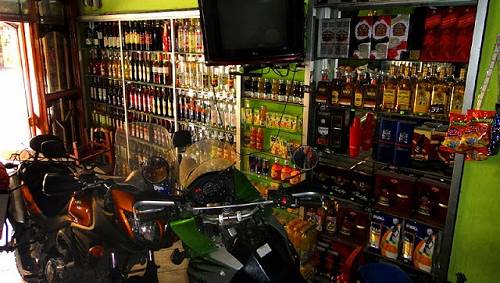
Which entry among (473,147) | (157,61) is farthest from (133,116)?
(473,147)

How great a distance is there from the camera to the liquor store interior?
185 cm

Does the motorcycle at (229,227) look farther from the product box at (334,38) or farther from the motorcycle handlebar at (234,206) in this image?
the product box at (334,38)

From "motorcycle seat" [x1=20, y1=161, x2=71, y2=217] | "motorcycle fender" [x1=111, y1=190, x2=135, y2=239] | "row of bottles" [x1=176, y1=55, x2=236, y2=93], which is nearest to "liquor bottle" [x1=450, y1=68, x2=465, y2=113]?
"row of bottles" [x1=176, y1=55, x2=236, y2=93]

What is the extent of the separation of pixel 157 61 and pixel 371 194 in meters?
2.93

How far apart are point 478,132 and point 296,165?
3.75 ft

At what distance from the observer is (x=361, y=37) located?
2.79 m

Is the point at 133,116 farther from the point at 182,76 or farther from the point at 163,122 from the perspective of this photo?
the point at 182,76

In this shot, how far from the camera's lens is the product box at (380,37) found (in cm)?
266

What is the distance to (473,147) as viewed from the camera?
91.0 inches

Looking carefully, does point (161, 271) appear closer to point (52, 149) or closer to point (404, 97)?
point (52, 149)

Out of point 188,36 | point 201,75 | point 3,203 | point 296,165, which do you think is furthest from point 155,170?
point 188,36

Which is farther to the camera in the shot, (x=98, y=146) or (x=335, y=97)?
(x=98, y=146)

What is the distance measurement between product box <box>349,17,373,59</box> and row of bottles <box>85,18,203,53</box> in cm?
175

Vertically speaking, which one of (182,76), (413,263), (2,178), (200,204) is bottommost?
(413,263)
